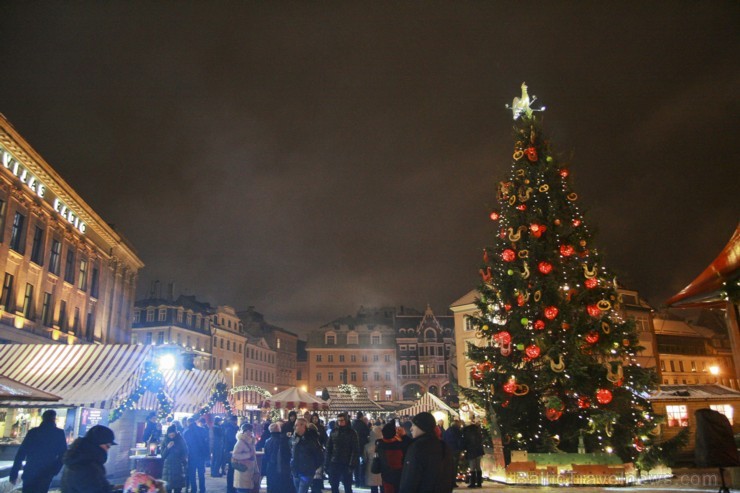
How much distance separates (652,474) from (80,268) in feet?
112

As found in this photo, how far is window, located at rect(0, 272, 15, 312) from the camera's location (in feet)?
85.9

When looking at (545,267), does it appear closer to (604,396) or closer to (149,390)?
Answer: (604,396)

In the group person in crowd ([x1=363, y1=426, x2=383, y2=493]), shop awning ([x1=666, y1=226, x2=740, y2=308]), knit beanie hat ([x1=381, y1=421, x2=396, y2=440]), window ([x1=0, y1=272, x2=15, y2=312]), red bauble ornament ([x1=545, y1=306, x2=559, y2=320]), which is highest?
window ([x1=0, y1=272, x2=15, y2=312])

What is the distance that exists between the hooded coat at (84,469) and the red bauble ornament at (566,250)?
13.5 meters

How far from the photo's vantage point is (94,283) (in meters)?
39.3

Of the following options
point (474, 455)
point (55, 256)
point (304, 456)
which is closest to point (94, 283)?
point (55, 256)

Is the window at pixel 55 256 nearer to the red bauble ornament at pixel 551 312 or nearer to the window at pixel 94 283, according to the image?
the window at pixel 94 283

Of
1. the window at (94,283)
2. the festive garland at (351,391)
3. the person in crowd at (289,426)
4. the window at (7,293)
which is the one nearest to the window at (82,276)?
the window at (94,283)

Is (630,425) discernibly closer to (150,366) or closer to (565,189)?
(565,189)

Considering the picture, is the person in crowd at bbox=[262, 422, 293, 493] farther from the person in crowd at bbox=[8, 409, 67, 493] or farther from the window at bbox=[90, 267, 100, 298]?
the window at bbox=[90, 267, 100, 298]

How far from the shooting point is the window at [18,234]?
90.1 ft

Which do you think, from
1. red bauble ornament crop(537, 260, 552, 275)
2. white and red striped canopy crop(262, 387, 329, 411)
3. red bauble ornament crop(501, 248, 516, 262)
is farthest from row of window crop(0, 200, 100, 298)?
red bauble ornament crop(537, 260, 552, 275)

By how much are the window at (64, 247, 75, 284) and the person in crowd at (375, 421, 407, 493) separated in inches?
1242

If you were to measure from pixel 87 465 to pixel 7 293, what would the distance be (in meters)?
24.7
